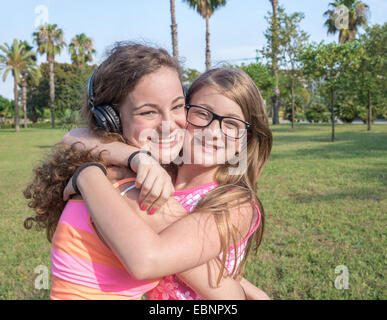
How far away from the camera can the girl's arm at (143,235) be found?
42.9 inches

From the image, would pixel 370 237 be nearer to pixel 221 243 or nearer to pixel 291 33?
pixel 221 243

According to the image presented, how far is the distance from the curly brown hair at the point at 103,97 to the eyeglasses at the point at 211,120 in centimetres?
20

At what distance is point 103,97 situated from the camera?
4.97 ft

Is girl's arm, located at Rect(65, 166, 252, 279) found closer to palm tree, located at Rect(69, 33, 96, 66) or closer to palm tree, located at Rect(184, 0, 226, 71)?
palm tree, located at Rect(184, 0, 226, 71)

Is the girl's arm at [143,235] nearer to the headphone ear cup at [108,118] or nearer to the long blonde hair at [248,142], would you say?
the long blonde hair at [248,142]

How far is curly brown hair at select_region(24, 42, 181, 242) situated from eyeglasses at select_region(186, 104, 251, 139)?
201 mm

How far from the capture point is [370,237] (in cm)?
518

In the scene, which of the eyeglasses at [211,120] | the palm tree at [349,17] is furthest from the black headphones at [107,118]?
the palm tree at [349,17]

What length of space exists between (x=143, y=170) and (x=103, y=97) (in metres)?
0.46

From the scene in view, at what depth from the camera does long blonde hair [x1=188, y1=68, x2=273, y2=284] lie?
57.3 inches

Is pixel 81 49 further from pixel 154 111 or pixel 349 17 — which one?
pixel 154 111

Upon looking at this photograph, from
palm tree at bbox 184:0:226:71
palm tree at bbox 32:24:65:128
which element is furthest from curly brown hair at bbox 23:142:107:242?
palm tree at bbox 32:24:65:128
